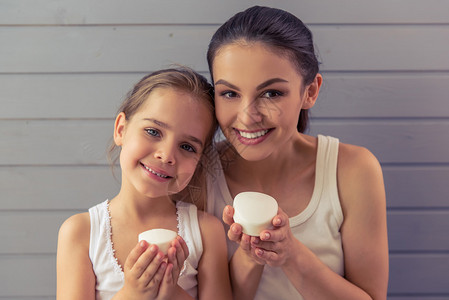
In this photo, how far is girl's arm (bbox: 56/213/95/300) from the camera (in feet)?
3.39

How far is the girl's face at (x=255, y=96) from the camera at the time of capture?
100cm

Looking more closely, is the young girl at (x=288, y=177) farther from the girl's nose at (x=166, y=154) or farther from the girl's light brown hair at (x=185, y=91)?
the girl's nose at (x=166, y=154)

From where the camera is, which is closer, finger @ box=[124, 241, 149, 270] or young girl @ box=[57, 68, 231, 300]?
finger @ box=[124, 241, 149, 270]

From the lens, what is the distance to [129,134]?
1067 millimetres

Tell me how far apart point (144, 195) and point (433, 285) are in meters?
1.18

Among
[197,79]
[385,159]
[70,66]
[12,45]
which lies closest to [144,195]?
[197,79]

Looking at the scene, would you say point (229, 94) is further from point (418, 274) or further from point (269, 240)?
point (418, 274)

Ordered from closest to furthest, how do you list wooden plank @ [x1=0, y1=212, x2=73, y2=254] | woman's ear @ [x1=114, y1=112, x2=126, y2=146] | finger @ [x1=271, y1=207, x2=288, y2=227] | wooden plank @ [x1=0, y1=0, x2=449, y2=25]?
1. finger @ [x1=271, y1=207, x2=288, y2=227]
2. woman's ear @ [x1=114, y1=112, x2=126, y2=146]
3. wooden plank @ [x1=0, y1=0, x2=449, y2=25]
4. wooden plank @ [x1=0, y1=212, x2=73, y2=254]

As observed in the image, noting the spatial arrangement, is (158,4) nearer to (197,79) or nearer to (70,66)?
Result: (70,66)

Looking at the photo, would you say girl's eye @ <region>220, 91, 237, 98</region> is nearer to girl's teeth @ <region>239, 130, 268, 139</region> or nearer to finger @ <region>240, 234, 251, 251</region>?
girl's teeth @ <region>239, 130, 268, 139</region>

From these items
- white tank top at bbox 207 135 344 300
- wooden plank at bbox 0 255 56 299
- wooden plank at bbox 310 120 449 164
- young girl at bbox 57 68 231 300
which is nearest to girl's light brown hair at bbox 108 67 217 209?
young girl at bbox 57 68 231 300

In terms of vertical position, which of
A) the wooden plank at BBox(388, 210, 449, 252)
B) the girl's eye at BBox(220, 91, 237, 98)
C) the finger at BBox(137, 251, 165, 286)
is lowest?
the wooden plank at BBox(388, 210, 449, 252)

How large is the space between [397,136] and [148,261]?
1.06m

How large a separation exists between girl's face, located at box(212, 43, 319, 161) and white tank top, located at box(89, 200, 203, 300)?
251mm
